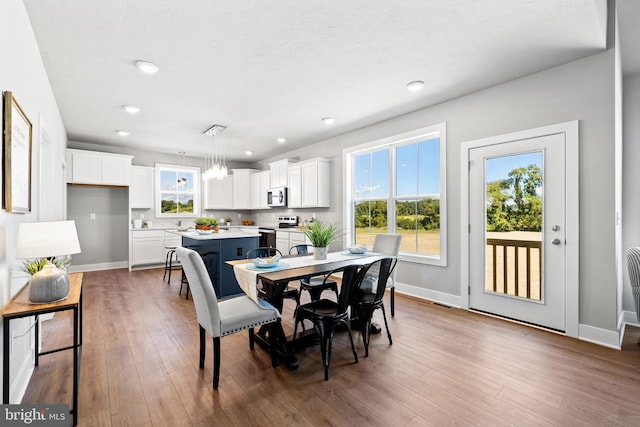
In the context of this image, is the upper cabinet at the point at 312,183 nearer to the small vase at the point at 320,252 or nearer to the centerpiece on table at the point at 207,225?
the centerpiece on table at the point at 207,225

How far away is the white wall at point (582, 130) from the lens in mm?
2689

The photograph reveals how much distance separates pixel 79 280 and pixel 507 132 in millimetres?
4356

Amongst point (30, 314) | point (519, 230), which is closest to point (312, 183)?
point (519, 230)

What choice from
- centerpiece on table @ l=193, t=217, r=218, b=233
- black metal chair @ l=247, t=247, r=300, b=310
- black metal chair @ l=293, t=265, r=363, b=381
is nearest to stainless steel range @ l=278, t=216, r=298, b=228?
centerpiece on table @ l=193, t=217, r=218, b=233

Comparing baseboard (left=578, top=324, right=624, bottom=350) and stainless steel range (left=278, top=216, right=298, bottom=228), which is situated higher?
stainless steel range (left=278, top=216, right=298, bottom=228)

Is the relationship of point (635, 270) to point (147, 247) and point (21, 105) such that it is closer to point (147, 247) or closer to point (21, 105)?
point (21, 105)

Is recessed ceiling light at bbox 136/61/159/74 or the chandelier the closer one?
recessed ceiling light at bbox 136/61/159/74

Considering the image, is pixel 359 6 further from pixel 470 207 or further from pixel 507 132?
pixel 470 207

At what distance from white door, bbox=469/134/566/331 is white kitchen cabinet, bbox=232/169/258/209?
215 inches

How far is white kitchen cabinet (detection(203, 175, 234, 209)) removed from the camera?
7.31m

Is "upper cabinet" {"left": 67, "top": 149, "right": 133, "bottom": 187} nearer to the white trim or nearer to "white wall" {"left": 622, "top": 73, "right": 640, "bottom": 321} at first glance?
the white trim

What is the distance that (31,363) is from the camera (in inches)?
90.5

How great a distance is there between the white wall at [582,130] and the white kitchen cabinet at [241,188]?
5.17 meters

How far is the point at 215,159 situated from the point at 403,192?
520 centimetres
